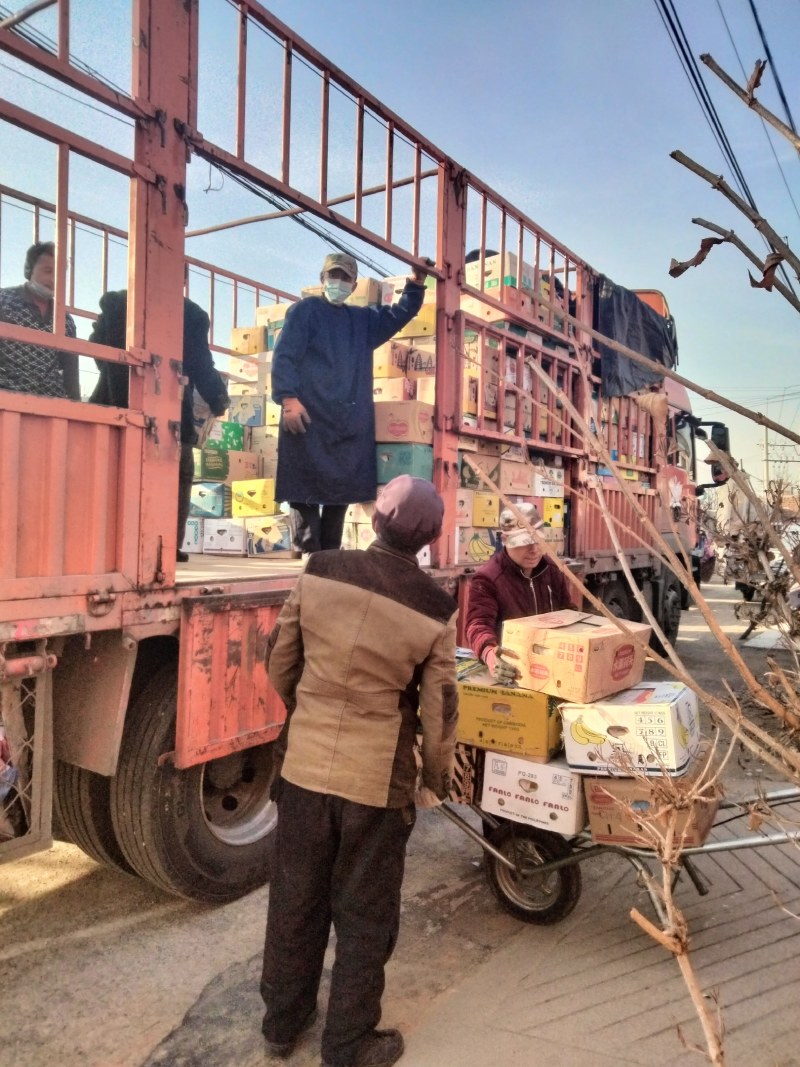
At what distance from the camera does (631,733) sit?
2.65m

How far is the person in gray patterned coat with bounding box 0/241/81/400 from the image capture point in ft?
9.43

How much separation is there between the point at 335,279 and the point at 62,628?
8.62 feet

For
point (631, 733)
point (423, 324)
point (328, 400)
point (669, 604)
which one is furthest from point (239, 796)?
point (669, 604)

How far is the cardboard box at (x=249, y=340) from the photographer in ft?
20.4

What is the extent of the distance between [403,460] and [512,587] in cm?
117

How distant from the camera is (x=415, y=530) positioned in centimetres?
228

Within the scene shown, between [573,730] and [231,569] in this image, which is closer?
[573,730]

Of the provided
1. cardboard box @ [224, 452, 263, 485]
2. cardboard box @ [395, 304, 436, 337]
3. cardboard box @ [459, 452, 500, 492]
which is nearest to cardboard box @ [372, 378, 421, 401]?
cardboard box @ [395, 304, 436, 337]

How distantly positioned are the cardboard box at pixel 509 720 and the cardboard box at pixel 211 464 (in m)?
2.95

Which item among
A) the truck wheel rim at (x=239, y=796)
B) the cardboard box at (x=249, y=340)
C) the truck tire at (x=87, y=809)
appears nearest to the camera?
the truck tire at (x=87, y=809)

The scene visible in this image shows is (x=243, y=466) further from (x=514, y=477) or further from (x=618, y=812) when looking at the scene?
(x=618, y=812)

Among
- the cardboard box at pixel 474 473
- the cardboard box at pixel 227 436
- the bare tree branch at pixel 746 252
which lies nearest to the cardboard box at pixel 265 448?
the cardboard box at pixel 227 436

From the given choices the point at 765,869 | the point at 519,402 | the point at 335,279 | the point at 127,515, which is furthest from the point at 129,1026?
the point at 519,402

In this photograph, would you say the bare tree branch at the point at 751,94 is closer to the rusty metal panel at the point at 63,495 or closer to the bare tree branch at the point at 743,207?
the bare tree branch at the point at 743,207
